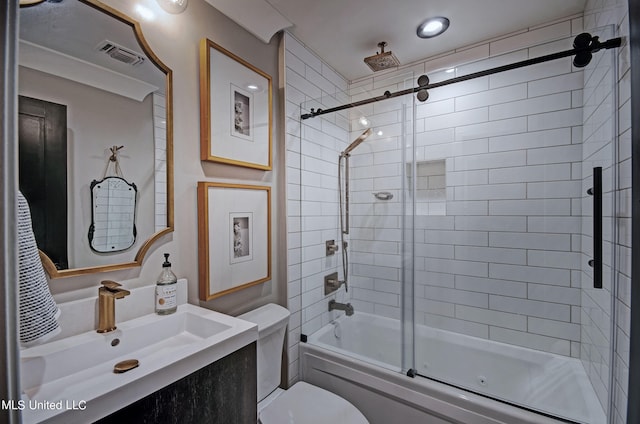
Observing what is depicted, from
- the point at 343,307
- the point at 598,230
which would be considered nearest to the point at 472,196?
the point at 598,230

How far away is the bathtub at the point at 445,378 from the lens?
1372 mm

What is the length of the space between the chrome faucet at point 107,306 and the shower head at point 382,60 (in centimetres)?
210

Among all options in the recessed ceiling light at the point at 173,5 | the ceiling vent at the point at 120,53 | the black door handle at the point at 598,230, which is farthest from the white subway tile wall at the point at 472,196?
the ceiling vent at the point at 120,53

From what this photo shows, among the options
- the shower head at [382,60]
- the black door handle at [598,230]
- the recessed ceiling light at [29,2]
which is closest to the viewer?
the recessed ceiling light at [29,2]

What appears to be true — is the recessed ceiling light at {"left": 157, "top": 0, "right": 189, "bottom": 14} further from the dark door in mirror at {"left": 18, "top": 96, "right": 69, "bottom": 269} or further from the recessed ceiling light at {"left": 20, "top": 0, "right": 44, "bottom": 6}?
the dark door in mirror at {"left": 18, "top": 96, "right": 69, "bottom": 269}

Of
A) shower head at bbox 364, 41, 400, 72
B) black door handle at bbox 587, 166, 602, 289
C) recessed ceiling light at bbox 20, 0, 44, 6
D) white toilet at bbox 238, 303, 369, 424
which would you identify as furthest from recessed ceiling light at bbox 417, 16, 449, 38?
white toilet at bbox 238, 303, 369, 424

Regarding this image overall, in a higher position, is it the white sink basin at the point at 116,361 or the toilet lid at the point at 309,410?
the white sink basin at the point at 116,361

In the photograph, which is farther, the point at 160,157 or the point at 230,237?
the point at 230,237

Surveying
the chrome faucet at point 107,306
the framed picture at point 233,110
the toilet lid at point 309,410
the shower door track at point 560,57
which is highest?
the shower door track at point 560,57

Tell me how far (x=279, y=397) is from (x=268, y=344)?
1.07ft

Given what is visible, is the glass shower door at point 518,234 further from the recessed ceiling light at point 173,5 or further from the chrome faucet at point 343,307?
the recessed ceiling light at point 173,5

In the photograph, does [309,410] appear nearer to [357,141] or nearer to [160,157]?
[160,157]

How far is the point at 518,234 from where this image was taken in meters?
1.89

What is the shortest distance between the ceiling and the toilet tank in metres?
1.80
